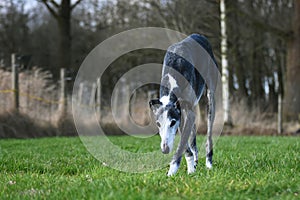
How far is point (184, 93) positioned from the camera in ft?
14.2

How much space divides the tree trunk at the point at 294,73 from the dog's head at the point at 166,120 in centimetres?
1524

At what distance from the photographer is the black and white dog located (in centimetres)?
396

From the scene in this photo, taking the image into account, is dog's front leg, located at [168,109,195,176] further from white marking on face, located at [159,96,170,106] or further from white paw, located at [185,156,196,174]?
white marking on face, located at [159,96,170,106]

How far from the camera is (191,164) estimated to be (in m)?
4.73

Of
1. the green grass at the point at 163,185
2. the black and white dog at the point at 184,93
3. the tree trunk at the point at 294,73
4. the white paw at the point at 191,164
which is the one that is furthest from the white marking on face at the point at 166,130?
the tree trunk at the point at 294,73

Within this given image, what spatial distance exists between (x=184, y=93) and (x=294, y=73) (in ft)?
51.0

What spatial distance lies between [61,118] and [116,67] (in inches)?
499

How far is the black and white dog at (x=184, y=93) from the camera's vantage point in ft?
13.0

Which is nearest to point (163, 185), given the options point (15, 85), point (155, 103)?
point (155, 103)

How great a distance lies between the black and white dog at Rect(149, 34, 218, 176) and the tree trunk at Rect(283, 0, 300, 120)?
13.9 m

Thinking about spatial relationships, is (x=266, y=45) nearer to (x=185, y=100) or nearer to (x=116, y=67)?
(x=116, y=67)

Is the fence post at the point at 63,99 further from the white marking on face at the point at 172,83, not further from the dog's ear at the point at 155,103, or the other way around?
the dog's ear at the point at 155,103

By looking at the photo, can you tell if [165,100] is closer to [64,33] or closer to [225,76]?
[225,76]

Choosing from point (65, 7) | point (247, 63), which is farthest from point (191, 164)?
point (247, 63)
